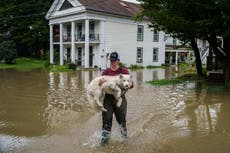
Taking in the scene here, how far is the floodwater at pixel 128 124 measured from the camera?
5.85m

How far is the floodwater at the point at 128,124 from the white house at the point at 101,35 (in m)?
18.2

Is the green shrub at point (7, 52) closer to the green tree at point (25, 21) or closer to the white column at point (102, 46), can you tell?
the green tree at point (25, 21)

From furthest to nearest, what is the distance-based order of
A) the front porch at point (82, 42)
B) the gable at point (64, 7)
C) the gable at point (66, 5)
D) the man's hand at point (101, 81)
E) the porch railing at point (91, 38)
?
the gable at point (66, 5), the porch railing at point (91, 38), the gable at point (64, 7), the front porch at point (82, 42), the man's hand at point (101, 81)

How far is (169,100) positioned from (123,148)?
5807 millimetres

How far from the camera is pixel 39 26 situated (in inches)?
1508

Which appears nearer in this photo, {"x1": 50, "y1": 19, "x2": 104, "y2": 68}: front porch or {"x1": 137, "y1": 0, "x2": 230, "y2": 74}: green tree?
{"x1": 137, "y1": 0, "x2": 230, "y2": 74}: green tree

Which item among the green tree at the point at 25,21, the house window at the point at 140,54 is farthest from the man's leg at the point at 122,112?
the green tree at the point at 25,21

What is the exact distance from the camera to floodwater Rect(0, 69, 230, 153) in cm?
585

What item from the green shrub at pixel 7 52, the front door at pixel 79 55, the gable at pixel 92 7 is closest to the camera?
the gable at pixel 92 7

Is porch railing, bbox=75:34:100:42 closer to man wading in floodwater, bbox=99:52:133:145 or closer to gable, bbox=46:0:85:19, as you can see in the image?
gable, bbox=46:0:85:19

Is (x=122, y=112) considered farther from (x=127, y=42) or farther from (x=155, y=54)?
(x=155, y=54)

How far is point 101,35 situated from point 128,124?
76.0ft

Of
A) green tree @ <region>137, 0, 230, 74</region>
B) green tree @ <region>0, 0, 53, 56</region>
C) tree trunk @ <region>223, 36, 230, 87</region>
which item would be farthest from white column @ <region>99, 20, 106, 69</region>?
tree trunk @ <region>223, 36, 230, 87</region>

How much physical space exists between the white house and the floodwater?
718 inches
